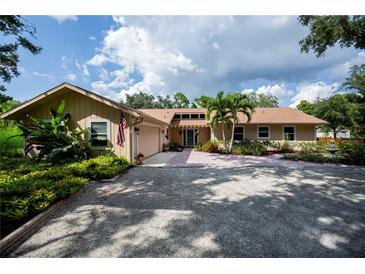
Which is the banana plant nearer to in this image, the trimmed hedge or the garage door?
the garage door

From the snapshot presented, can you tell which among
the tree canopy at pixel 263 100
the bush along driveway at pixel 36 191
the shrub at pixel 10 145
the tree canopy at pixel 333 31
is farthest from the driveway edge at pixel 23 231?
the tree canopy at pixel 263 100

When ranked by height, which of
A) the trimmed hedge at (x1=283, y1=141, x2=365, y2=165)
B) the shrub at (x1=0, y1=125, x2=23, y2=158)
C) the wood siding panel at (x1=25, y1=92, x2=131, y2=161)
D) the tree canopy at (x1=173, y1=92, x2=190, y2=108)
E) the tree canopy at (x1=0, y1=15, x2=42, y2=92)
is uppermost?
the tree canopy at (x1=173, y1=92, x2=190, y2=108)

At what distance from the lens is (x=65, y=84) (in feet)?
28.9

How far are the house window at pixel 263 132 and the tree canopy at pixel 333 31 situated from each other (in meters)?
8.80

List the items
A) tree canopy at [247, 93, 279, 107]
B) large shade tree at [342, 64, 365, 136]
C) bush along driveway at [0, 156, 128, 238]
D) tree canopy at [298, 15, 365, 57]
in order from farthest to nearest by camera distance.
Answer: tree canopy at [247, 93, 279, 107] → large shade tree at [342, 64, 365, 136] → tree canopy at [298, 15, 365, 57] → bush along driveway at [0, 156, 128, 238]

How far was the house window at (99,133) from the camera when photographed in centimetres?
938

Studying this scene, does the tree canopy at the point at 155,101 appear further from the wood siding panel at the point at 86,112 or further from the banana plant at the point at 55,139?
the banana plant at the point at 55,139

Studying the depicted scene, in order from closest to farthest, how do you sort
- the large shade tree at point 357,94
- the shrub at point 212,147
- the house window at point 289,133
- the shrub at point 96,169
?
the shrub at point 96,169, the shrub at point 212,147, the house window at point 289,133, the large shade tree at point 357,94

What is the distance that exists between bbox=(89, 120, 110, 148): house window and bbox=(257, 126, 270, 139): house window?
44.0ft

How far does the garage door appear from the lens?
11.2 metres

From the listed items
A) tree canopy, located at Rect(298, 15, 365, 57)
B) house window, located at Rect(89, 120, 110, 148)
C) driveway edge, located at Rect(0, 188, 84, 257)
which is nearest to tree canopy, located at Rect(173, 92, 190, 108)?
house window, located at Rect(89, 120, 110, 148)

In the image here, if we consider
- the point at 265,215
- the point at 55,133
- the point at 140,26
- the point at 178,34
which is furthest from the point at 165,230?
the point at 55,133

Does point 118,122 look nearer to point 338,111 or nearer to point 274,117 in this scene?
point 274,117
